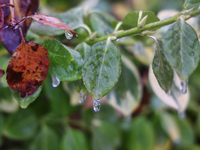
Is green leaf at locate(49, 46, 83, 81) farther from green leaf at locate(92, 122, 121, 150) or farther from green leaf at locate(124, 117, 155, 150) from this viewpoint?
green leaf at locate(124, 117, 155, 150)

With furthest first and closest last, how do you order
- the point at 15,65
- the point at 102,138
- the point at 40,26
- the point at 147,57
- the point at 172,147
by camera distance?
the point at 172,147 < the point at 102,138 < the point at 147,57 < the point at 40,26 < the point at 15,65

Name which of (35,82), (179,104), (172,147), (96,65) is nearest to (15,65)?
(35,82)

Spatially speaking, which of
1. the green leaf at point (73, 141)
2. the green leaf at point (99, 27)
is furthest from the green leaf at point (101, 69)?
the green leaf at point (73, 141)

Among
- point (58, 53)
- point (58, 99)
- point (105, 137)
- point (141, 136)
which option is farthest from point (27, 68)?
point (141, 136)

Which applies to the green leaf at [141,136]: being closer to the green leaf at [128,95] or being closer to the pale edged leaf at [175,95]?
the green leaf at [128,95]

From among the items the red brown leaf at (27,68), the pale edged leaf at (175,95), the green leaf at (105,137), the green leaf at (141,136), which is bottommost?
the green leaf at (141,136)

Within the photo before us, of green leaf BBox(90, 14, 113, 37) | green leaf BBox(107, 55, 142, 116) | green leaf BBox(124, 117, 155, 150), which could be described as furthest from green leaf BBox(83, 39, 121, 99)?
green leaf BBox(124, 117, 155, 150)

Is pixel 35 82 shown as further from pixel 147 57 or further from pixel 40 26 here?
pixel 147 57

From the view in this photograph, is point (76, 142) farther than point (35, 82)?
Yes

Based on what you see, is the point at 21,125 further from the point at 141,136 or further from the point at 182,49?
the point at 182,49
